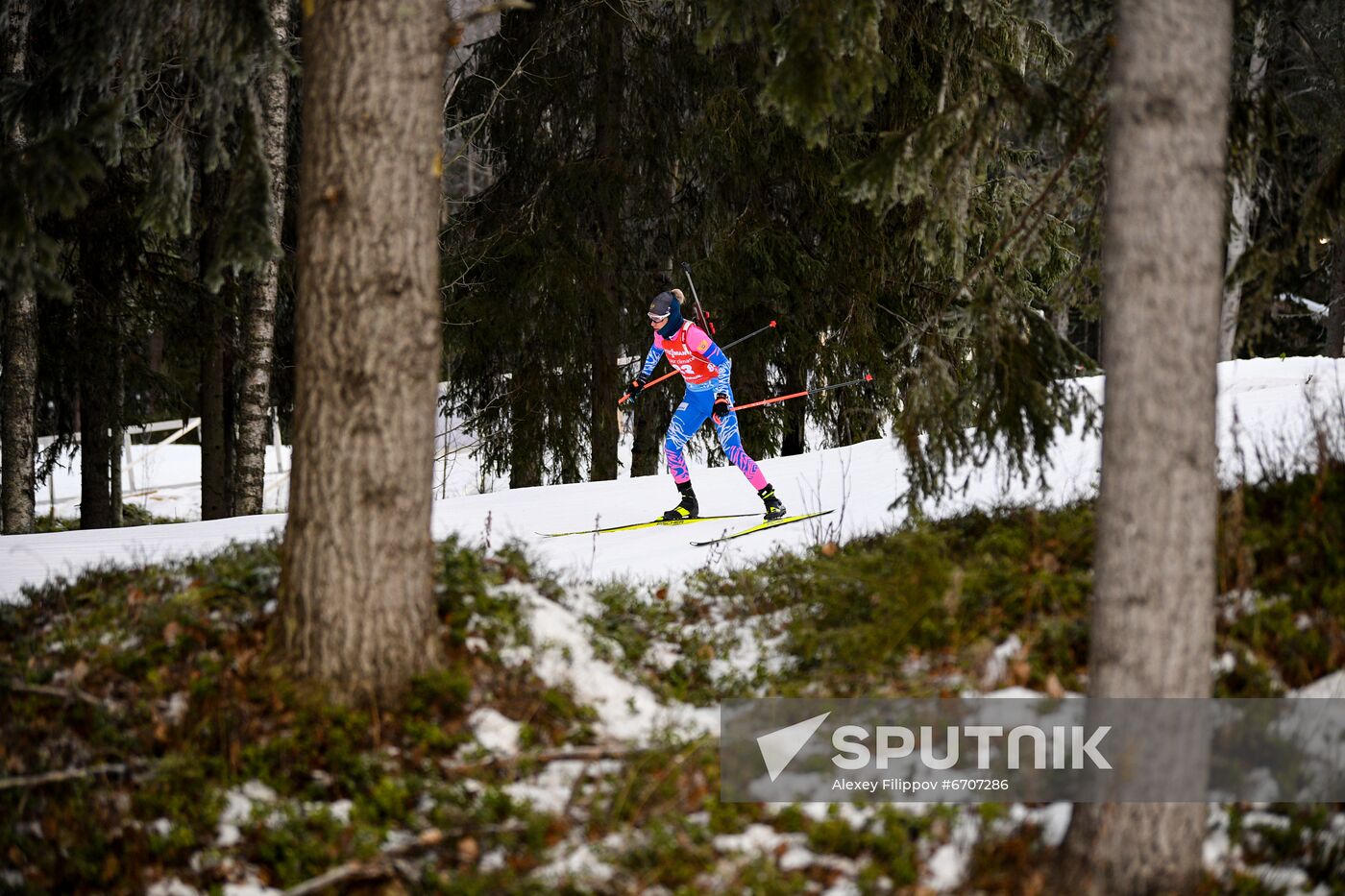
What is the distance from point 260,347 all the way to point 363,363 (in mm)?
8452

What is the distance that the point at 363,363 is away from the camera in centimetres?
461

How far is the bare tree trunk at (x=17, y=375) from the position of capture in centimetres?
1134

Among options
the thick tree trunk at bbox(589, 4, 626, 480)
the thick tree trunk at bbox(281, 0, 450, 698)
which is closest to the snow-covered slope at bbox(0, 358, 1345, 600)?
the thick tree trunk at bbox(589, 4, 626, 480)

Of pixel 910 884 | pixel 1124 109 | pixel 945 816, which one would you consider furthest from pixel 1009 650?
pixel 1124 109

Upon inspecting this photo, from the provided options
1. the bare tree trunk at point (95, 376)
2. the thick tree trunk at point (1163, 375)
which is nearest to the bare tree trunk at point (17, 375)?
the bare tree trunk at point (95, 376)

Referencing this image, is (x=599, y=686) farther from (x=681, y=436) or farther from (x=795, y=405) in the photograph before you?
(x=795, y=405)

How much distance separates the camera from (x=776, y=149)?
44.1ft

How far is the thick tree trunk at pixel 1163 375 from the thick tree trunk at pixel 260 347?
1037 centimetres

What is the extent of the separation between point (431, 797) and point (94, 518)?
11.8m

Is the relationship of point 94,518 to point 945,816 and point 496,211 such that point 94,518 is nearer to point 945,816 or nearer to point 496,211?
point 496,211

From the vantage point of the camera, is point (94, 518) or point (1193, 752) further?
point (94, 518)

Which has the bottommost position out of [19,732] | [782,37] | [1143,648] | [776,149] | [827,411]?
[19,732]

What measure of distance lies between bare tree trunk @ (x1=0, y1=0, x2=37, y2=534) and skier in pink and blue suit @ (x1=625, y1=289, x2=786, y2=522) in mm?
6749

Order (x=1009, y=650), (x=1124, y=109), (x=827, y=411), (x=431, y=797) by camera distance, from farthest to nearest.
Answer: (x=827, y=411) < (x=1009, y=650) < (x=431, y=797) < (x=1124, y=109)
